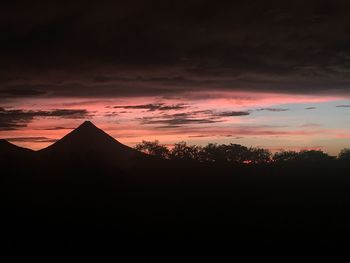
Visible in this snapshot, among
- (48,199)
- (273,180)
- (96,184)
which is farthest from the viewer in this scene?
(273,180)

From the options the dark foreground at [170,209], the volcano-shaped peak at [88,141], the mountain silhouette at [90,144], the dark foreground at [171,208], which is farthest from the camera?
the volcano-shaped peak at [88,141]

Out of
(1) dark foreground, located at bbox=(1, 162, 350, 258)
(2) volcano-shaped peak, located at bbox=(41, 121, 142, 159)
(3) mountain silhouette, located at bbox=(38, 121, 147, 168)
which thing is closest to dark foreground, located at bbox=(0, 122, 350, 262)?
(1) dark foreground, located at bbox=(1, 162, 350, 258)

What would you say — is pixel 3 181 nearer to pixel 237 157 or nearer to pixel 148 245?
pixel 148 245

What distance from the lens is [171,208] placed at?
38.1 metres

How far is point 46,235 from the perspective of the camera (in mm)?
29609

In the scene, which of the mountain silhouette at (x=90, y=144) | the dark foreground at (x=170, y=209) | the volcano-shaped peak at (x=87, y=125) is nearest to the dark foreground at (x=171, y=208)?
the dark foreground at (x=170, y=209)

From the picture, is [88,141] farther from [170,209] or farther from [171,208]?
[170,209]

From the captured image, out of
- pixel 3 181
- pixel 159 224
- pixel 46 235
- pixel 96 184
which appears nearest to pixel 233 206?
pixel 159 224

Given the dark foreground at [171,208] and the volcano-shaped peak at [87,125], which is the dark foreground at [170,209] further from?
the volcano-shaped peak at [87,125]

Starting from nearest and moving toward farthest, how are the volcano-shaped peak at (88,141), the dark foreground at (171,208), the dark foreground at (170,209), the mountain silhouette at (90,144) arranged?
the dark foreground at (170,209)
the dark foreground at (171,208)
the mountain silhouette at (90,144)
the volcano-shaped peak at (88,141)

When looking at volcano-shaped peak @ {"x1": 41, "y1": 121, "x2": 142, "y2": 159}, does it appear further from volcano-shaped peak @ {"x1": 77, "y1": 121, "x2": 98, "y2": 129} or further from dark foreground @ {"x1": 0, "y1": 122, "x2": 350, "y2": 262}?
dark foreground @ {"x1": 0, "y1": 122, "x2": 350, "y2": 262}

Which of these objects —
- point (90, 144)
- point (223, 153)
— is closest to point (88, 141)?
point (90, 144)

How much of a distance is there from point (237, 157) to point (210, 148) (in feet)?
22.7

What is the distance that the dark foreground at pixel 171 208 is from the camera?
3011 centimetres
